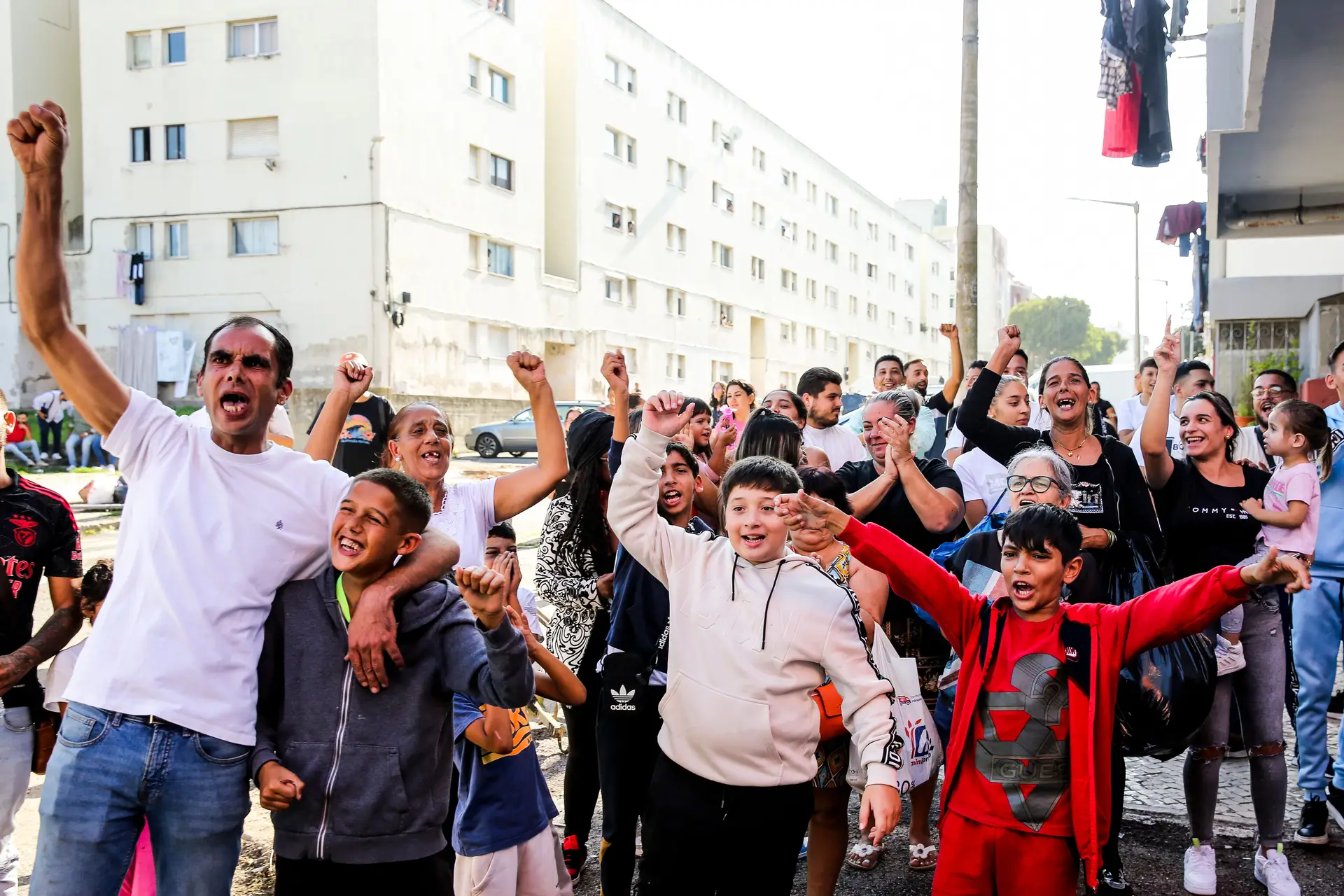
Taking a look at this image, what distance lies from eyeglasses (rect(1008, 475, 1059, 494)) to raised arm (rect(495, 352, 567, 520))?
1.78 meters

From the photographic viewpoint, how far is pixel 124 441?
2.81 metres

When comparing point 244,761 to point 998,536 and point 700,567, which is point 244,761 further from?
point 998,536

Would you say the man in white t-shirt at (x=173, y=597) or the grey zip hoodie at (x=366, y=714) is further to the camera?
the grey zip hoodie at (x=366, y=714)

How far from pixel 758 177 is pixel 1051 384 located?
46.1m

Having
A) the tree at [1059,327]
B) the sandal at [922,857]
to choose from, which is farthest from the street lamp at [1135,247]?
the tree at [1059,327]

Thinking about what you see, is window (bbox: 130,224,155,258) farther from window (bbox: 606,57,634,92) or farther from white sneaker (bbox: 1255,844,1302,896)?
white sneaker (bbox: 1255,844,1302,896)

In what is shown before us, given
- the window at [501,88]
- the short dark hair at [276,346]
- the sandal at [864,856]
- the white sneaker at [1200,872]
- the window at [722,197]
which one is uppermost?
the window at [501,88]

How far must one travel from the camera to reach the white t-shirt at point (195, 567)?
2617mm

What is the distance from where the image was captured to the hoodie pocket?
8.96 feet

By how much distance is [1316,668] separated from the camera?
497 centimetres

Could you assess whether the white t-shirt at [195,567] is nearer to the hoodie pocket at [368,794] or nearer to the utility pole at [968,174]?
the hoodie pocket at [368,794]

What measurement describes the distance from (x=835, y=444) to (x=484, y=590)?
4500mm

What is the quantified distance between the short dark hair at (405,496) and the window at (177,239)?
29.9 meters

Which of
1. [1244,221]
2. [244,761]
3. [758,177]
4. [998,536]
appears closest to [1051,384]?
[998,536]
